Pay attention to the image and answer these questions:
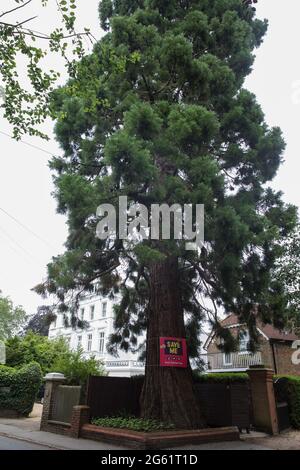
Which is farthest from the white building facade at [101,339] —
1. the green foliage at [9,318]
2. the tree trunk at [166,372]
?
the tree trunk at [166,372]

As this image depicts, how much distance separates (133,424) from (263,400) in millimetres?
4686

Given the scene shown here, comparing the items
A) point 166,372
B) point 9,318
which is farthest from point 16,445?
point 9,318

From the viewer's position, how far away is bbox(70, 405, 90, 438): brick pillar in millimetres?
10009

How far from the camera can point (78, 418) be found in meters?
10.1

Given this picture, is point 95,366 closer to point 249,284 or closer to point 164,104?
point 249,284

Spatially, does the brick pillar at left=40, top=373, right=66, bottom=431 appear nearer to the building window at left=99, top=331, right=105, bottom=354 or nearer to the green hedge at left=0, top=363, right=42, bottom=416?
the green hedge at left=0, top=363, right=42, bottom=416

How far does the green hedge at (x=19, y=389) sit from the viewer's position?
15.9 metres

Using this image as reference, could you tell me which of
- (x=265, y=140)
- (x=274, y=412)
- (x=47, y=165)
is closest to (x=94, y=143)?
(x=47, y=165)

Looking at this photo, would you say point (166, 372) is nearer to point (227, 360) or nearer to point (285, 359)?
point (285, 359)

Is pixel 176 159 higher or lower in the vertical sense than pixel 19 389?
higher

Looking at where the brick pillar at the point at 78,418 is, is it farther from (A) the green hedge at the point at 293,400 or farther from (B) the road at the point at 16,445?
(A) the green hedge at the point at 293,400

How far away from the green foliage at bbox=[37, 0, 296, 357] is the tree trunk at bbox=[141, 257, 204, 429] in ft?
2.01

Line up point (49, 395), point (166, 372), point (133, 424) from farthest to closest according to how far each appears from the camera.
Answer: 1. point (49, 395)
2. point (166, 372)
3. point (133, 424)

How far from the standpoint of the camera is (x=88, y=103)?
1073 centimetres
